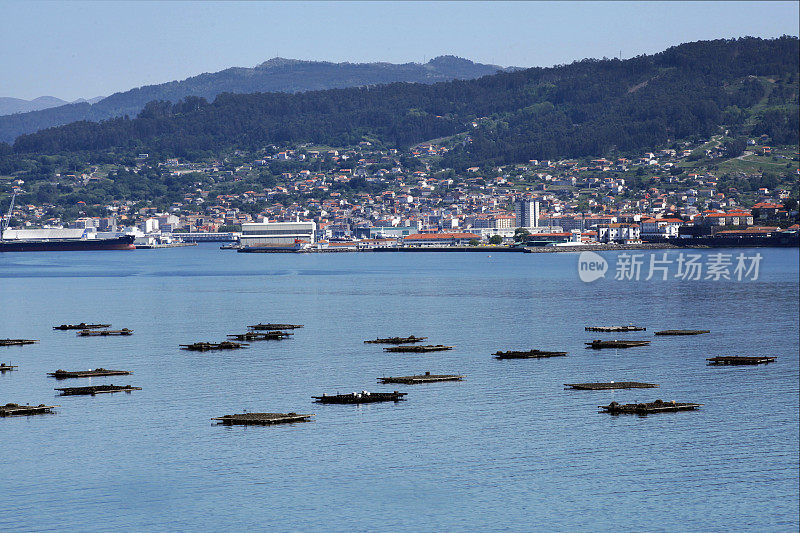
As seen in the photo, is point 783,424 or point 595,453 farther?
point 783,424

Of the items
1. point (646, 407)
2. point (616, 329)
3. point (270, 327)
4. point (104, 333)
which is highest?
point (270, 327)

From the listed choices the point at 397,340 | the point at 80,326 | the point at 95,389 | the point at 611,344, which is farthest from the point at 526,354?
the point at 80,326

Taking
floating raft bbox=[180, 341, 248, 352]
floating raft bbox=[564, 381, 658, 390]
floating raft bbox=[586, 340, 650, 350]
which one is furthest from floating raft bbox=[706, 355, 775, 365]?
floating raft bbox=[180, 341, 248, 352]

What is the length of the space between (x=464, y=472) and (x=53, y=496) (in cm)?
1012

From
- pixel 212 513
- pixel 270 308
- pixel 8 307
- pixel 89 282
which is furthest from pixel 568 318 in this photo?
pixel 89 282

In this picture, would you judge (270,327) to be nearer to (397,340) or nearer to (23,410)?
(397,340)

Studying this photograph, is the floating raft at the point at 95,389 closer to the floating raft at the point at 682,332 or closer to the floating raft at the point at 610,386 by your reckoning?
the floating raft at the point at 610,386

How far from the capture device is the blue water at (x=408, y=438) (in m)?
26.2

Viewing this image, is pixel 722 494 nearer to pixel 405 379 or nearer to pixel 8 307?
pixel 405 379

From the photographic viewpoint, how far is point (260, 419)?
34469 millimetres

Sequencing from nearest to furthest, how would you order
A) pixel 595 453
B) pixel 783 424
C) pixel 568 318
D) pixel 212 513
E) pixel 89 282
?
pixel 212 513, pixel 595 453, pixel 783 424, pixel 568 318, pixel 89 282

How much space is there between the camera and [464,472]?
95.7 ft

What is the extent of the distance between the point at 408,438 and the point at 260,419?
4983 mm

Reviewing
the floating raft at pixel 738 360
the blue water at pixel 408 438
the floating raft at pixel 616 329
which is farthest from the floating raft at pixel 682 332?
the floating raft at pixel 738 360
